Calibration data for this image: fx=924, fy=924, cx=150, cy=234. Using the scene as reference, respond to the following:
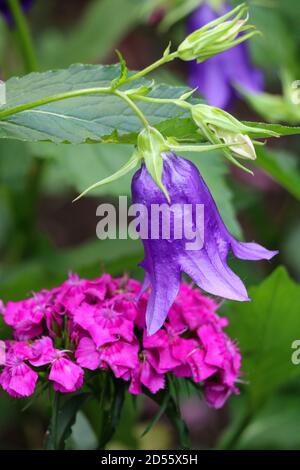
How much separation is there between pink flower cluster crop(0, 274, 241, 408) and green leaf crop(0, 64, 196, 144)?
0.18 m

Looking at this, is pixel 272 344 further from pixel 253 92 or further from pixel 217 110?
pixel 253 92

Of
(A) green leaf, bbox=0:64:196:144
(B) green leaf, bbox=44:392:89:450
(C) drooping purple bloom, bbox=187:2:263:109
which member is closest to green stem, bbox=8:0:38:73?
(C) drooping purple bloom, bbox=187:2:263:109

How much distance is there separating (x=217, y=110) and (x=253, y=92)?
35.6 inches

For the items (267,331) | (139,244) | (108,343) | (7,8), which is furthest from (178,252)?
(7,8)

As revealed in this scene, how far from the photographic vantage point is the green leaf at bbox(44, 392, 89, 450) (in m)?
0.98

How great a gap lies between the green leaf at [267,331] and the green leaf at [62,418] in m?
0.30

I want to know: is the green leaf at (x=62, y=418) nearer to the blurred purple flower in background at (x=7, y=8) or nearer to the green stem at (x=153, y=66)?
the green stem at (x=153, y=66)

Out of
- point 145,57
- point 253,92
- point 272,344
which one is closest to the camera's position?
point 272,344

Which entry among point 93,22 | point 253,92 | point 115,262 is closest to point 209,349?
point 115,262

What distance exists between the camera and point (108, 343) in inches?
38.0

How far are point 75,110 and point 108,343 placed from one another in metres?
0.26

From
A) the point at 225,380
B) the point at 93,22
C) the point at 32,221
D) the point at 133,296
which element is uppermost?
the point at 93,22

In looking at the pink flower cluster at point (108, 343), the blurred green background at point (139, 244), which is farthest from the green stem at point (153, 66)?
the blurred green background at point (139, 244)
